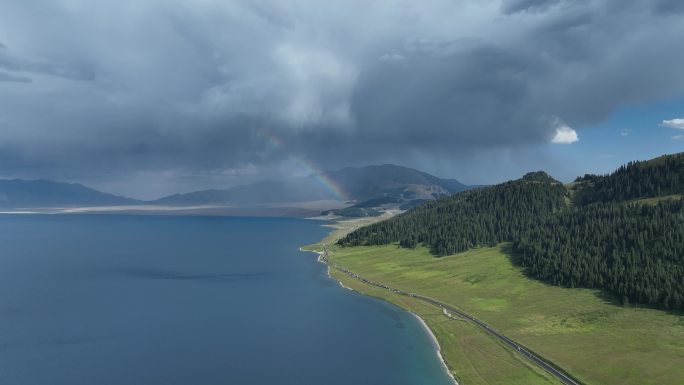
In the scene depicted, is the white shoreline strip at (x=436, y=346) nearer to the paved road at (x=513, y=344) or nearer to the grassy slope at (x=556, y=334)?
the grassy slope at (x=556, y=334)

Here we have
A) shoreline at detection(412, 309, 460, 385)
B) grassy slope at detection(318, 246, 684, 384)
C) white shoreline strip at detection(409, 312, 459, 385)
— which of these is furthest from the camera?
white shoreline strip at detection(409, 312, 459, 385)

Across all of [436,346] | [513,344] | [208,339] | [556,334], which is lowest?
[208,339]

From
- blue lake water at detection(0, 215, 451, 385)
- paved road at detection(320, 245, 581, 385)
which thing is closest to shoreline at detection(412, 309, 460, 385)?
blue lake water at detection(0, 215, 451, 385)

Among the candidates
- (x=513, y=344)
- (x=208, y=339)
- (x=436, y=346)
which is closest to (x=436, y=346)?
(x=436, y=346)

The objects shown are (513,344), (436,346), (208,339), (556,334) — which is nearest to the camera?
(513,344)

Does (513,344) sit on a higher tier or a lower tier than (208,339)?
higher

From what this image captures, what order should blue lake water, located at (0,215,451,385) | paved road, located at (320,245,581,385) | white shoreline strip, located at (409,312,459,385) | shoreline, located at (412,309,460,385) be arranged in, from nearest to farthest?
paved road, located at (320,245,581,385) < blue lake water, located at (0,215,451,385) < shoreline, located at (412,309,460,385) < white shoreline strip, located at (409,312,459,385)

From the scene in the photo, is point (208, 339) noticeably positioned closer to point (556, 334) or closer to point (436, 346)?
point (436, 346)

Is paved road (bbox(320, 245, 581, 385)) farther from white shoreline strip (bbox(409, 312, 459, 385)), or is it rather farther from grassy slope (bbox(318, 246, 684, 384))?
white shoreline strip (bbox(409, 312, 459, 385))

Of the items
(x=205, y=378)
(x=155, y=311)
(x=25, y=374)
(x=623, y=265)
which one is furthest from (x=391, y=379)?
(x=623, y=265)

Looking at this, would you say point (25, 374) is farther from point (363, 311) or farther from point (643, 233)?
point (643, 233)
